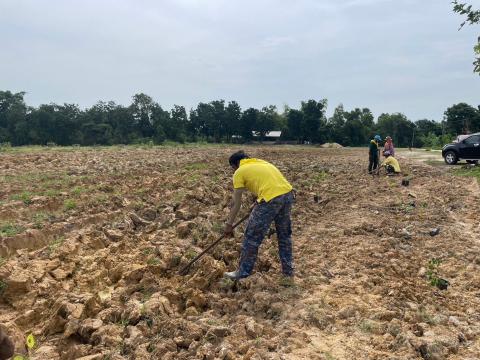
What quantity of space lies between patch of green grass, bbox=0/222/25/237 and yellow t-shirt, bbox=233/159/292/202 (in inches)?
162

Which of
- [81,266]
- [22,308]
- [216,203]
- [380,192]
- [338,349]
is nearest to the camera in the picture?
[338,349]

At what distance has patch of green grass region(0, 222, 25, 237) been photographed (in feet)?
21.6

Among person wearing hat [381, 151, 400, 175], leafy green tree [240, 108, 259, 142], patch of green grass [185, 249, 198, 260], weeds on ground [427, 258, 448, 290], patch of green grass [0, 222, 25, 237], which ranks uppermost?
leafy green tree [240, 108, 259, 142]

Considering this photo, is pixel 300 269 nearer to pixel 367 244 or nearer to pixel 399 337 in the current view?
pixel 367 244

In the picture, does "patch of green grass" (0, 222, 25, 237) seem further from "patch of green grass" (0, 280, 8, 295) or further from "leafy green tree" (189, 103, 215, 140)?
"leafy green tree" (189, 103, 215, 140)

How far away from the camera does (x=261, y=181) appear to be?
491 cm

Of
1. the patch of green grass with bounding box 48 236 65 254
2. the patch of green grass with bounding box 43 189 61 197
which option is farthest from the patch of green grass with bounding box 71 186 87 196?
the patch of green grass with bounding box 48 236 65 254

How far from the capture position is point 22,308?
4637 mm

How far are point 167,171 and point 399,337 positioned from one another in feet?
39.9

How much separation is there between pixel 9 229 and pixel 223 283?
13.5 ft

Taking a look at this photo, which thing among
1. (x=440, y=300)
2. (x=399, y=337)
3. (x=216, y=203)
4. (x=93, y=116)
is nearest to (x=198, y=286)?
(x=399, y=337)

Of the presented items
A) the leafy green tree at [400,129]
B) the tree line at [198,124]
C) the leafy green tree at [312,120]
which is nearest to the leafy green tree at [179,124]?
the tree line at [198,124]

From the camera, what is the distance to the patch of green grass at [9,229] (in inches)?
259

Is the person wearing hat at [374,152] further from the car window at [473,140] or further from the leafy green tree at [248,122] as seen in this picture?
the leafy green tree at [248,122]
